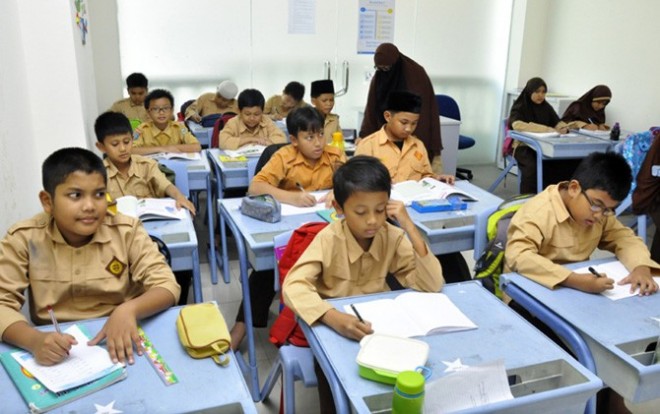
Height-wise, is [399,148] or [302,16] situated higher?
[302,16]

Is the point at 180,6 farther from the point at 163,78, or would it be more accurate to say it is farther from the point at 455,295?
the point at 455,295

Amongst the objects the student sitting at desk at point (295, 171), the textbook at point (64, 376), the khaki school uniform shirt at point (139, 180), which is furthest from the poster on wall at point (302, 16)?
the textbook at point (64, 376)

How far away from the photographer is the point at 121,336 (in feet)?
4.02

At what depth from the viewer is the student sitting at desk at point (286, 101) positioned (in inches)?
204

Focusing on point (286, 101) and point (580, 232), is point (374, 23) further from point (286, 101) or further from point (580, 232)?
point (580, 232)

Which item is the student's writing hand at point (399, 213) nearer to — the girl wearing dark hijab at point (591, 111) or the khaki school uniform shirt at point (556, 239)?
the khaki school uniform shirt at point (556, 239)

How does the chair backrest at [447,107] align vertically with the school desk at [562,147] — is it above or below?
above

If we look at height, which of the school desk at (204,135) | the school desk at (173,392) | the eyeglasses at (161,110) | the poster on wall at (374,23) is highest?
the poster on wall at (374,23)

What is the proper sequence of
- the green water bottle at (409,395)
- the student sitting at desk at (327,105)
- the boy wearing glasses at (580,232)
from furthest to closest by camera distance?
1. the student sitting at desk at (327,105)
2. the boy wearing glasses at (580,232)
3. the green water bottle at (409,395)

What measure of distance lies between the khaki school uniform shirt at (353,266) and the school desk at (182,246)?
56 cm

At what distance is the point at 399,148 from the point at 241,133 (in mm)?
1458

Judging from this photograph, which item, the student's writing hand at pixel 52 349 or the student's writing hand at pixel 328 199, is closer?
the student's writing hand at pixel 52 349

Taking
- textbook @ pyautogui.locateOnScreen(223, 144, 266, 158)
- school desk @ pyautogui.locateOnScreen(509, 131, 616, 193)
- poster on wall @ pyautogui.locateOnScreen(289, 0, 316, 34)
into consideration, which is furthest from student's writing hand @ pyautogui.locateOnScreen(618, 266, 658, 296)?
poster on wall @ pyautogui.locateOnScreen(289, 0, 316, 34)

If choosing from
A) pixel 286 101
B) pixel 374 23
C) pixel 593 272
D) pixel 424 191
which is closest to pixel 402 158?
pixel 424 191
